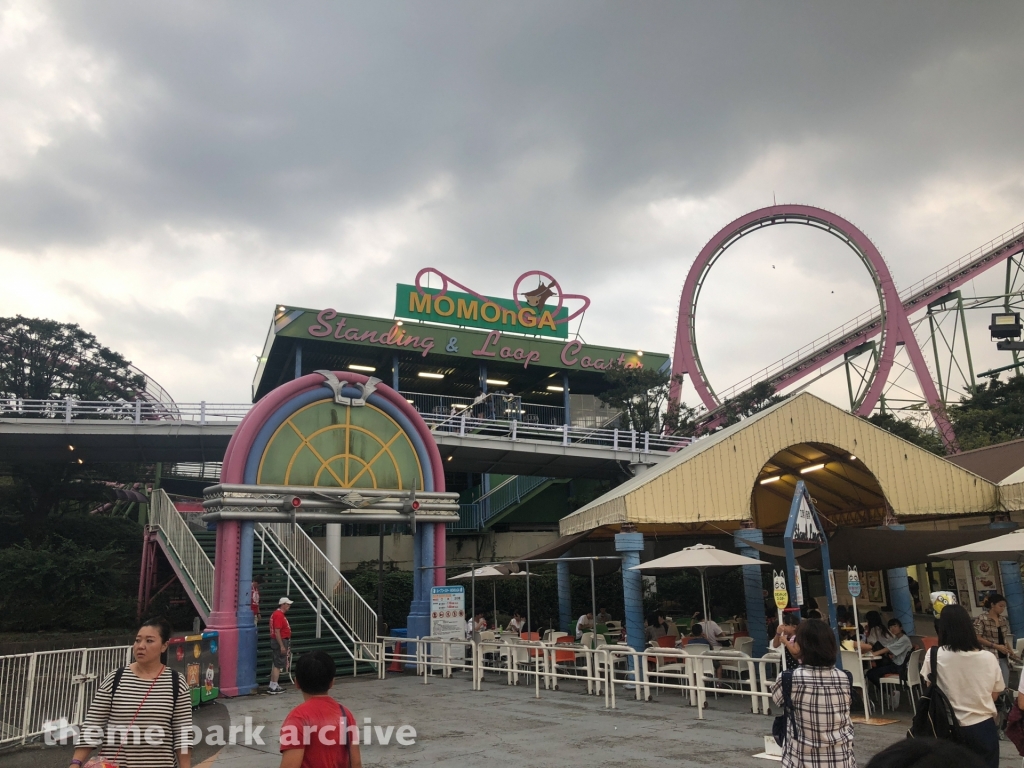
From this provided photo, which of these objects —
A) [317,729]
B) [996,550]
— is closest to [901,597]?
[996,550]

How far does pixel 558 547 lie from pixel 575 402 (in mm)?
23805

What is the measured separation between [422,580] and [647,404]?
18.1 m

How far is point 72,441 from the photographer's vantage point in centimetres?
2441

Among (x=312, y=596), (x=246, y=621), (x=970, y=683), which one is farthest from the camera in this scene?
(x=312, y=596)

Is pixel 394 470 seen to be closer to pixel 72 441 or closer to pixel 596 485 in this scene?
pixel 72 441

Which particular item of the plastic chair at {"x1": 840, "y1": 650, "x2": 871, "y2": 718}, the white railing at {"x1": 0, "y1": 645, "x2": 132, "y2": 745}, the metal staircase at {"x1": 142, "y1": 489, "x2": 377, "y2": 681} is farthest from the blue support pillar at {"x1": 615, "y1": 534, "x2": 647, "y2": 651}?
the white railing at {"x1": 0, "y1": 645, "x2": 132, "y2": 745}

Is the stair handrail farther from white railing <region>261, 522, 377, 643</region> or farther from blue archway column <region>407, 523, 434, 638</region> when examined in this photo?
blue archway column <region>407, 523, 434, 638</region>

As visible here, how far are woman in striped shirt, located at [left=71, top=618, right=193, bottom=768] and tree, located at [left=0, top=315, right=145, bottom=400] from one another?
27.6 meters

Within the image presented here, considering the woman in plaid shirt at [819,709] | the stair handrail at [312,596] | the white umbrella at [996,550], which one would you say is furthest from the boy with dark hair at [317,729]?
the stair handrail at [312,596]

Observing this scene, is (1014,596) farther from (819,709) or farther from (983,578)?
(819,709)

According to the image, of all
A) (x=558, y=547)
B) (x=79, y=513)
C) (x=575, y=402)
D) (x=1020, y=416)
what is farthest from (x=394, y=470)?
(x=1020, y=416)

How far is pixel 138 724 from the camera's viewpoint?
14.1ft

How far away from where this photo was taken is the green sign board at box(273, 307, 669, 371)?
31438 mm

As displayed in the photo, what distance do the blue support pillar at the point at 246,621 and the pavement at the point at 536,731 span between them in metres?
0.62
